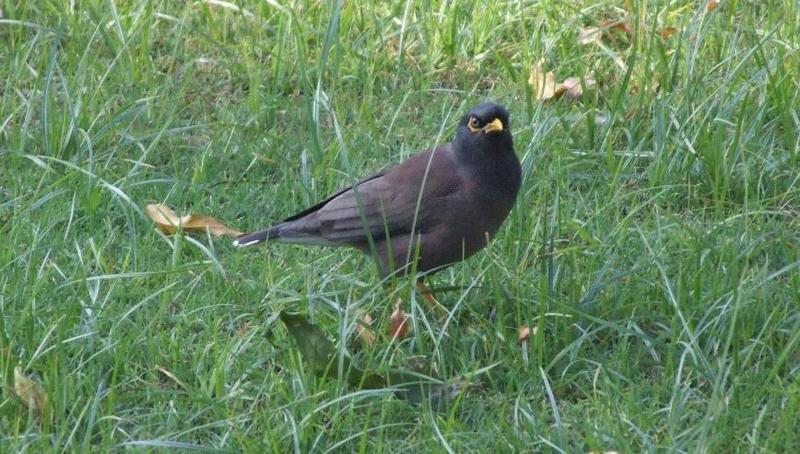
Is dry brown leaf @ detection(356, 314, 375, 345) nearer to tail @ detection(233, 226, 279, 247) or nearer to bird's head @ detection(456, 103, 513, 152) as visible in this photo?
tail @ detection(233, 226, 279, 247)

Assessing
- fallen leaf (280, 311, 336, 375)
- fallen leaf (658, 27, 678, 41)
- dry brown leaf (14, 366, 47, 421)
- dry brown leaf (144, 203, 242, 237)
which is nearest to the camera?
dry brown leaf (14, 366, 47, 421)

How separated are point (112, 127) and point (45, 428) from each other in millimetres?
2014

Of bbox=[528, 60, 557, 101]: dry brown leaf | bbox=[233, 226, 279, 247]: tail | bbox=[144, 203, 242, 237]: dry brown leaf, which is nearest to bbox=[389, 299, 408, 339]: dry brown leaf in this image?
bbox=[233, 226, 279, 247]: tail

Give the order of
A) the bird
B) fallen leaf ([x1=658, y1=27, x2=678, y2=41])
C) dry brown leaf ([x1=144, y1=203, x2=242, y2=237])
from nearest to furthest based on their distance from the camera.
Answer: the bird < dry brown leaf ([x1=144, y1=203, x2=242, y2=237]) < fallen leaf ([x1=658, y1=27, x2=678, y2=41])

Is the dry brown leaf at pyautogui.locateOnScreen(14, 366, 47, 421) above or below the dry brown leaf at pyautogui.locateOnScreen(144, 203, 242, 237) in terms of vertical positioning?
above

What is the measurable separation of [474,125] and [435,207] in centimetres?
33

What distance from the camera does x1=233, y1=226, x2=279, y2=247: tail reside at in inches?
194

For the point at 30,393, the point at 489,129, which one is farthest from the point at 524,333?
the point at 30,393

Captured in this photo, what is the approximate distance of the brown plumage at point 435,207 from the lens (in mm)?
4770

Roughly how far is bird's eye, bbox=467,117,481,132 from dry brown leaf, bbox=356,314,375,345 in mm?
854

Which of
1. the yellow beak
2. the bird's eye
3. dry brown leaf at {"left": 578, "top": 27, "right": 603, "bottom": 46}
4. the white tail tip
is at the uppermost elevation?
the yellow beak

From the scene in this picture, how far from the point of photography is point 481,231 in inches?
187

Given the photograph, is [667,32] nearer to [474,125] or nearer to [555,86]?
[555,86]

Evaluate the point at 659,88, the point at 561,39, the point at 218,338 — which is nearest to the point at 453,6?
the point at 561,39
